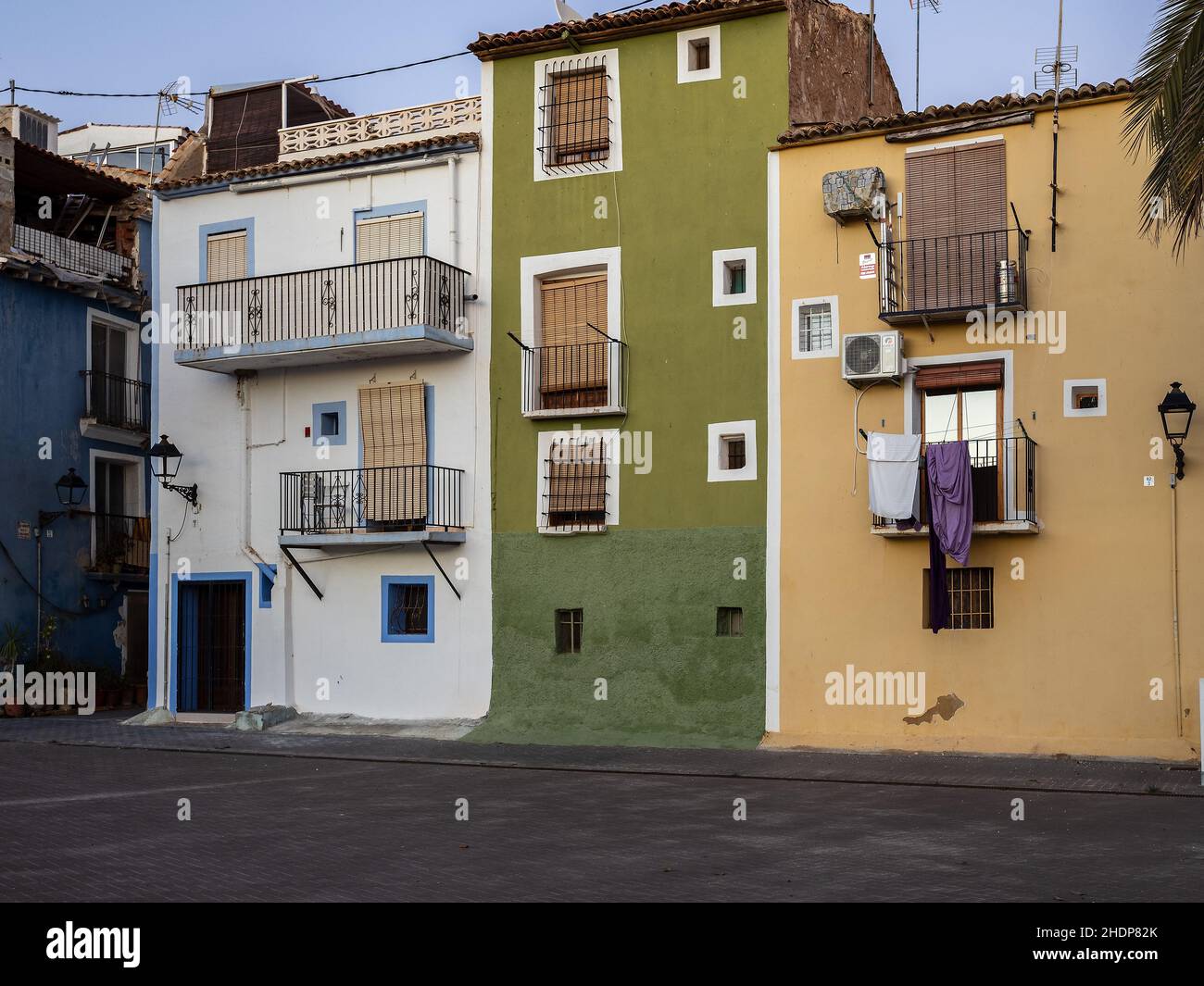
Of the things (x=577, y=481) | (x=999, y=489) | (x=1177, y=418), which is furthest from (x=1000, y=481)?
(x=577, y=481)

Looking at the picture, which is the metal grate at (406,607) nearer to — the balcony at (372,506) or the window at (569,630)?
the balcony at (372,506)

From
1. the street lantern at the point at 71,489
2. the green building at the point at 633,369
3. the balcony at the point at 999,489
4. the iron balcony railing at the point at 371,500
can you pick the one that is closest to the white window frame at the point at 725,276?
the green building at the point at 633,369

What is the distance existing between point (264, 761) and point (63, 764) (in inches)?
99.7

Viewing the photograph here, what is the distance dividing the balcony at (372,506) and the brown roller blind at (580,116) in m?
5.22

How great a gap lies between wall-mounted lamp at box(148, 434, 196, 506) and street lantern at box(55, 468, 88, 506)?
9.49 ft

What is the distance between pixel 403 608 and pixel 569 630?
9.45 feet

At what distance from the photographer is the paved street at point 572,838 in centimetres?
988

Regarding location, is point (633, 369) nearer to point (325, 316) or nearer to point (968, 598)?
point (325, 316)

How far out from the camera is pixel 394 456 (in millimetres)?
23047

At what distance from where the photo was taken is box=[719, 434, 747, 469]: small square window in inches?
826

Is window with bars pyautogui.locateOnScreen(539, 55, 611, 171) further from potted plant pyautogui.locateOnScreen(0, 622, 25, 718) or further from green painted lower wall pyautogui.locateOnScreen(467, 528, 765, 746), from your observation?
potted plant pyautogui.locateOnScreen(0, 622, 25, 718)

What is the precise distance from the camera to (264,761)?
19.5 meters

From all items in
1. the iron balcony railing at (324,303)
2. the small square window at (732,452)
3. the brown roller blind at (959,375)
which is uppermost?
the iron balcony railing at (324,303)
